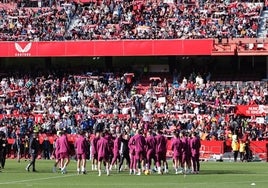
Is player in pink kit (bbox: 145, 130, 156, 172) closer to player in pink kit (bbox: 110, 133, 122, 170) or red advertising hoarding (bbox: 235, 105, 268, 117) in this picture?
player in pink kit (bbox: 110, 133, 122, 170)

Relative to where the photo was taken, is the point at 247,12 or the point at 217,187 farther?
the point at 247,12

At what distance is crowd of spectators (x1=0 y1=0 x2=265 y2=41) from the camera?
66.2 metres

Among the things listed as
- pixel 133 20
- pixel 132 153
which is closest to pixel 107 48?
pixel 133 20

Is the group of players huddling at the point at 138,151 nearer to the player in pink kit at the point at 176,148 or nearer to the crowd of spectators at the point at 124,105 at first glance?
the player in pink kit at the point at 176,148

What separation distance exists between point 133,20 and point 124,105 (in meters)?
9.15

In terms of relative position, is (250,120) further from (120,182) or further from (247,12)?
(120,182)

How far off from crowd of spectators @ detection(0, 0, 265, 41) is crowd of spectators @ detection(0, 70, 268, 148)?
315 cm

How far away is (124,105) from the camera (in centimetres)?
6219

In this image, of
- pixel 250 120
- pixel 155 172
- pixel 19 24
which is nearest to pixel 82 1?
pixel 19 24

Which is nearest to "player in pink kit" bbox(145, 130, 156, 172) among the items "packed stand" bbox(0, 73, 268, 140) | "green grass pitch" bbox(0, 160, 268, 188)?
"green grass pitch" bbox(0, 160, 268, 188)

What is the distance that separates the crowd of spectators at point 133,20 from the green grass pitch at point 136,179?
1006 inches

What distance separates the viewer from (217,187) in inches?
1221

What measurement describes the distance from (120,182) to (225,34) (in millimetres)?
33047

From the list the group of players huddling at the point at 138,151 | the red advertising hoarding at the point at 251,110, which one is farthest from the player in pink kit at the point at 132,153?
the red advertising hoarding at the point at 251,110
